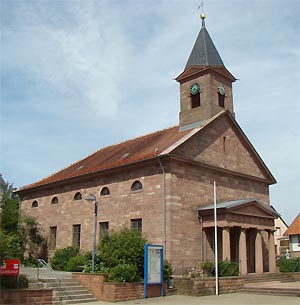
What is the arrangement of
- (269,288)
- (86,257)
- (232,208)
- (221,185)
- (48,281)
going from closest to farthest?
(48,281)
(269,288)
(86,257)
(232,208)
(221,185)

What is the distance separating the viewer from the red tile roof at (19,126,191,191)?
96.7ft

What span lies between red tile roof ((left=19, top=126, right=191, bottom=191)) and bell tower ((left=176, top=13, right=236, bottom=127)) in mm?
1770

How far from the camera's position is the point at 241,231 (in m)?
27.2

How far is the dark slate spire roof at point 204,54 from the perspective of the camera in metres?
33.6

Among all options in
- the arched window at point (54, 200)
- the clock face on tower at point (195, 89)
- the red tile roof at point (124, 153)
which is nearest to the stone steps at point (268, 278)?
the red tile roof at point (124, 153)

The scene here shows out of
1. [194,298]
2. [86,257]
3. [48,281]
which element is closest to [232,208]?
[194,298]

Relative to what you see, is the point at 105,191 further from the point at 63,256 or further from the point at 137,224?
the point at 63,256

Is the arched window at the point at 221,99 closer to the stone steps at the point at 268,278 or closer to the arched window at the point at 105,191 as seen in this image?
the arched window at the point at 105,191

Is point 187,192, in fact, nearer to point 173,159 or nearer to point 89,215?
point 173,159

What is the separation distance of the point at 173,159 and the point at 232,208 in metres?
4.64

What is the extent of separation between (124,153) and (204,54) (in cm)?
998

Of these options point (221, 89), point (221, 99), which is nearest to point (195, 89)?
point (221, 89)

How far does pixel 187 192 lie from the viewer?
1075 inches

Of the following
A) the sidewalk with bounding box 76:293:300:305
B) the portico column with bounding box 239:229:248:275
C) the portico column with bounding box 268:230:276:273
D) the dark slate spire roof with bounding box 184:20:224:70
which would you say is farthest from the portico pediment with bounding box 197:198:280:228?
the dark slate spire roof with bounding box 184:20:224:70
